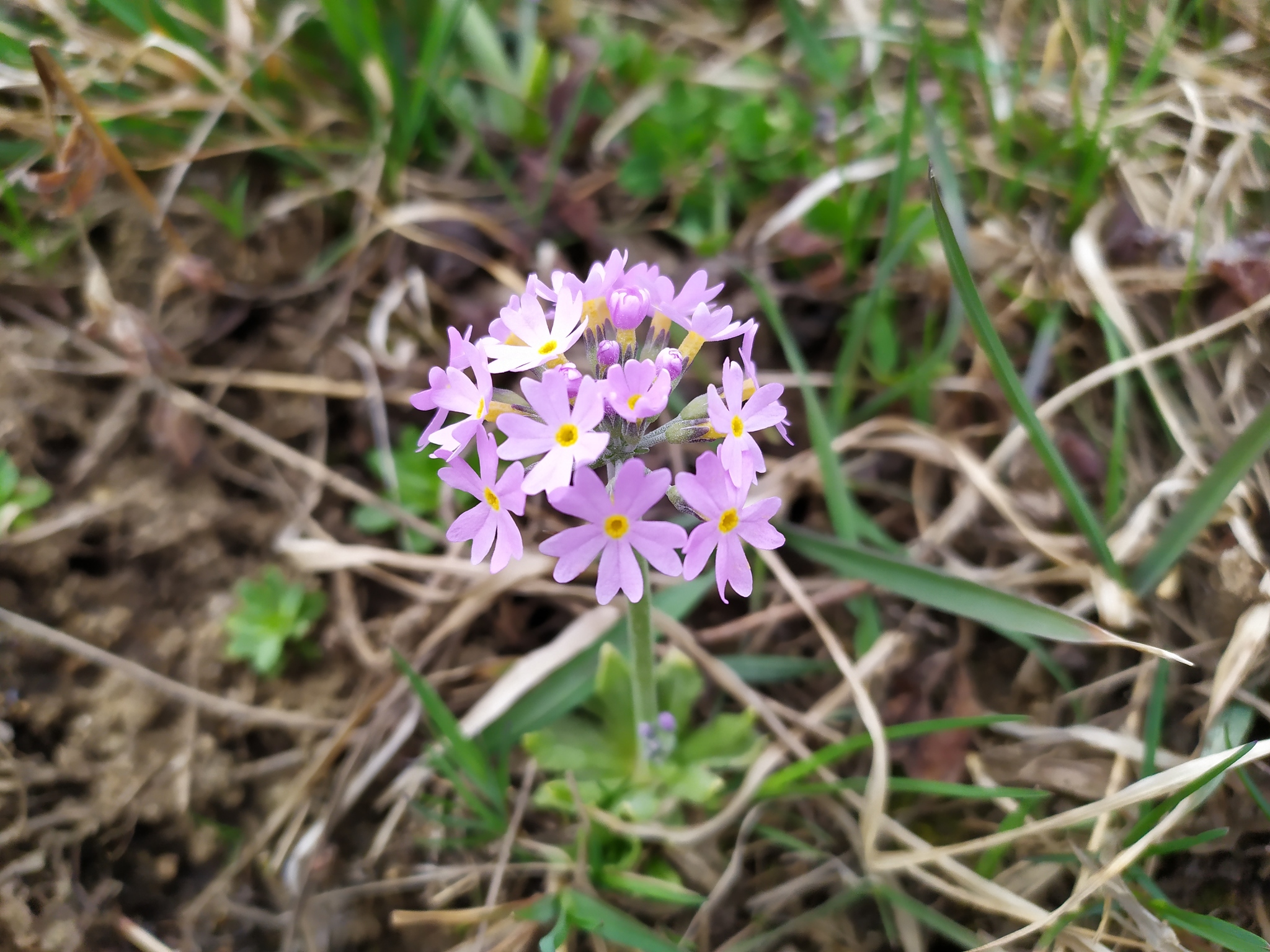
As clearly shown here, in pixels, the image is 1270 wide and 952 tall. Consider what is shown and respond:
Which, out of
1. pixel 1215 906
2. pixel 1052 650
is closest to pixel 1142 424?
pixel 1052 650

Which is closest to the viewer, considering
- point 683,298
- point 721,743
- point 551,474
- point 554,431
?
point 551,474

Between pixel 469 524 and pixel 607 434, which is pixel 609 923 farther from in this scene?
pixel 607 434

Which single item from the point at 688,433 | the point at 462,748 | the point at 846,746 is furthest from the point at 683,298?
the point at 462,748

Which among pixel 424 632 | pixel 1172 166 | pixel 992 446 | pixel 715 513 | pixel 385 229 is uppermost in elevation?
pixel 1172 166

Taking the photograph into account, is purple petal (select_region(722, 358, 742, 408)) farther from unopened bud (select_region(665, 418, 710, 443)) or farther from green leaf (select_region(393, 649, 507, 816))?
green leaf (select_region(393, 649, 507, 816))

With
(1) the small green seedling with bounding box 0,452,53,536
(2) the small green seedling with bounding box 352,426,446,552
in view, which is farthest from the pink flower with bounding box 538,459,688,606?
(1) the small green seedling with bounding box 0,452,53,536

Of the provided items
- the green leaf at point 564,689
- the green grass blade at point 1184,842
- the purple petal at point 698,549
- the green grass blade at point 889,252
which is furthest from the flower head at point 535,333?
the green grass blade at point 1184,842

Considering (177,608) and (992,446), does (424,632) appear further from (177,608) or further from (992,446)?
(992,446)
